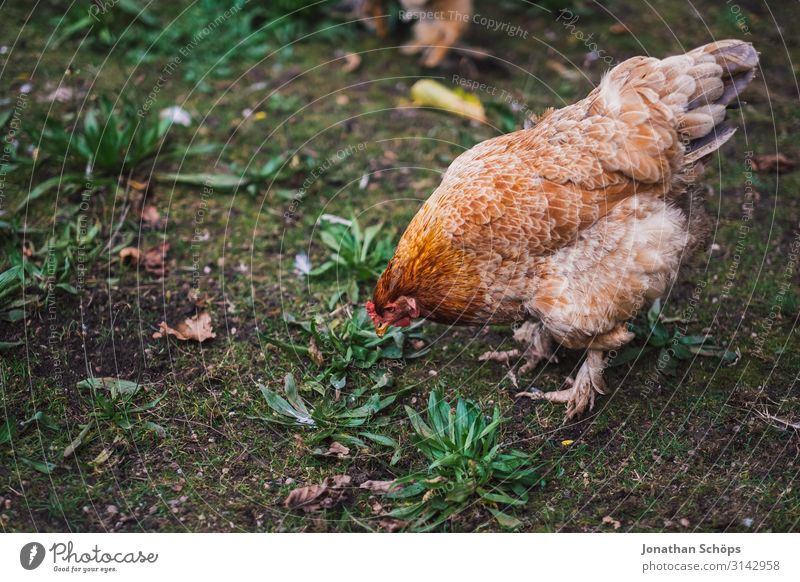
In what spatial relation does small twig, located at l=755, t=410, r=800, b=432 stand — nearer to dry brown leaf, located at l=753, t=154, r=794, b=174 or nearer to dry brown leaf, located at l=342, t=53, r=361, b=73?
dry brown leaf, located at l=753, t=154, r=794, b=174

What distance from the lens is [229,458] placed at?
4.11 metres

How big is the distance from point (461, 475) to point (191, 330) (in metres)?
2.21

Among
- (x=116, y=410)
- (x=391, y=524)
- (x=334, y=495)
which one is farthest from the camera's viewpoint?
(x=116, y=410)

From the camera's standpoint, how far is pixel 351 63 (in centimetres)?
739

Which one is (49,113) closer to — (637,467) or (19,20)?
(19,20)

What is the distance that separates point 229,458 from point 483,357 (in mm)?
1803

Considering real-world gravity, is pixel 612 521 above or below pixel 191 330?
below

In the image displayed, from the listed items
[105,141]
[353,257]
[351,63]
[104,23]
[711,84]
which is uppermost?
[104,23]

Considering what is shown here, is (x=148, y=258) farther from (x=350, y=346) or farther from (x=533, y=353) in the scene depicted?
(x=533, y=353)

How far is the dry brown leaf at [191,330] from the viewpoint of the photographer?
4.79 m

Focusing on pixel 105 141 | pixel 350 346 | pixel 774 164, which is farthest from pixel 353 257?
pixel 774 164

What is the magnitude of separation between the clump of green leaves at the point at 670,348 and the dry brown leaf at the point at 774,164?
7.13 ft

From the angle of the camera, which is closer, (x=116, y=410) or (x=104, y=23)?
(x=116, y=410)
